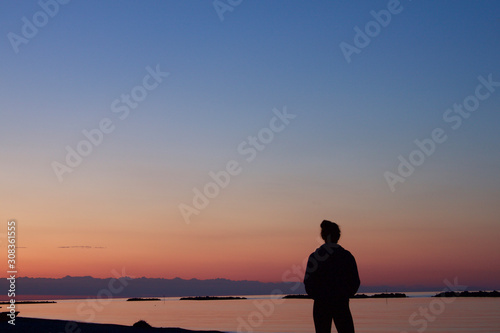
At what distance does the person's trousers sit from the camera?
6.66 m

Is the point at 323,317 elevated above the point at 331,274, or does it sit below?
below

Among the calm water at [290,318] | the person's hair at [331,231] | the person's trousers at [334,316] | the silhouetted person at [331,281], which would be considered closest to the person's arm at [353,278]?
the silhouetted person at [331,281]

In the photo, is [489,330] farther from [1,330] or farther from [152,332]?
[1,330]

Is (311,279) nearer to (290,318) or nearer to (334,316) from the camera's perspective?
(334,316)

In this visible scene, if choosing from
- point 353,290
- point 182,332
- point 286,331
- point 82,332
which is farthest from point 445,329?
point 353,290

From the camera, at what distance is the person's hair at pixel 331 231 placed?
6.93 metres

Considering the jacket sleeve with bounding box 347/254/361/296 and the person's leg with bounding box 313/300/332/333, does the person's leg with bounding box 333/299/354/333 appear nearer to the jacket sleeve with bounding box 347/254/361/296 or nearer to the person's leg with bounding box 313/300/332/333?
the person's leg with bounding box 313/300/332/333

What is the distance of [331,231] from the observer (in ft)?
22.7

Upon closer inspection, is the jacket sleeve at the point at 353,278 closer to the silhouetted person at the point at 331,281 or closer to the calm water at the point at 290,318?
the silhouetted person at the point at 331,281

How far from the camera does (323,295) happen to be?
6805mm

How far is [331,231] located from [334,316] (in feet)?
3.45

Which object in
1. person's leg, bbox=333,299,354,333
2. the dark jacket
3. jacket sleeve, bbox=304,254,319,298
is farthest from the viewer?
jacket sleeve, bbox=304,254,319,298

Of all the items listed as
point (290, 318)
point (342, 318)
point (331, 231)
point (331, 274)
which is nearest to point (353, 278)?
point (331, 274)

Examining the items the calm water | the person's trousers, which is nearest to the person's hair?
the person's trousers
